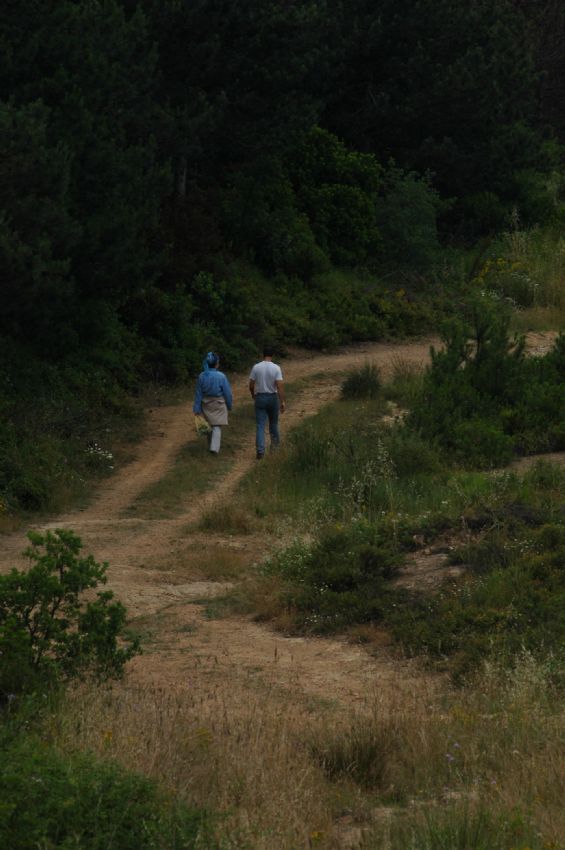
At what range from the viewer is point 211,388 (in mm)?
19031

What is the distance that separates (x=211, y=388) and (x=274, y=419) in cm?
99

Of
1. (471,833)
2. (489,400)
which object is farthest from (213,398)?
(471,833)

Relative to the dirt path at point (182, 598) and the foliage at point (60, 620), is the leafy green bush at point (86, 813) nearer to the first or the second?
the foliage at point (60, 620)

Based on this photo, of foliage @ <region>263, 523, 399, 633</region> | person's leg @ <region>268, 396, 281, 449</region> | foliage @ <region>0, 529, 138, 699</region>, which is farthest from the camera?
person's leg @ <region>268, 396, 281, 449</region>

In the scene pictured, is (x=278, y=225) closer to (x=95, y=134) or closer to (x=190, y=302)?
(x=190, y=302)

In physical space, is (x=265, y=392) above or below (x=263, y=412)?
above

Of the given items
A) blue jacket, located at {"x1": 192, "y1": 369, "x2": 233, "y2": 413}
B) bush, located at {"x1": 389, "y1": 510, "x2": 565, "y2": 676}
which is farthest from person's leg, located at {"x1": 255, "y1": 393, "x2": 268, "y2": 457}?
bush, located at {"x1": 389, "y1": 510, "x2": 565, "y2": 676}

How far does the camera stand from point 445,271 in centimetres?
3219

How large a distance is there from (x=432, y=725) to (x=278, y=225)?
23.2 meters

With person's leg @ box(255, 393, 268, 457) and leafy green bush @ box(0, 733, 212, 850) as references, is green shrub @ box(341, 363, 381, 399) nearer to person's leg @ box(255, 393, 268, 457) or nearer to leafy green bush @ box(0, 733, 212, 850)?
person's leg @ box(255, 393, 268, 457)

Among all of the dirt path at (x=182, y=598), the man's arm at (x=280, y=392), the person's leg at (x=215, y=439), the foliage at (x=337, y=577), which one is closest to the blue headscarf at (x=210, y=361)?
the person's leg at (x=215, y=439)

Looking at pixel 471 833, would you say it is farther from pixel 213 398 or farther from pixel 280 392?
pixel 213 398

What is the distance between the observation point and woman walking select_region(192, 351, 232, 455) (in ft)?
62.4

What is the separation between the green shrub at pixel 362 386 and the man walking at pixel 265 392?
3689 millimetres
